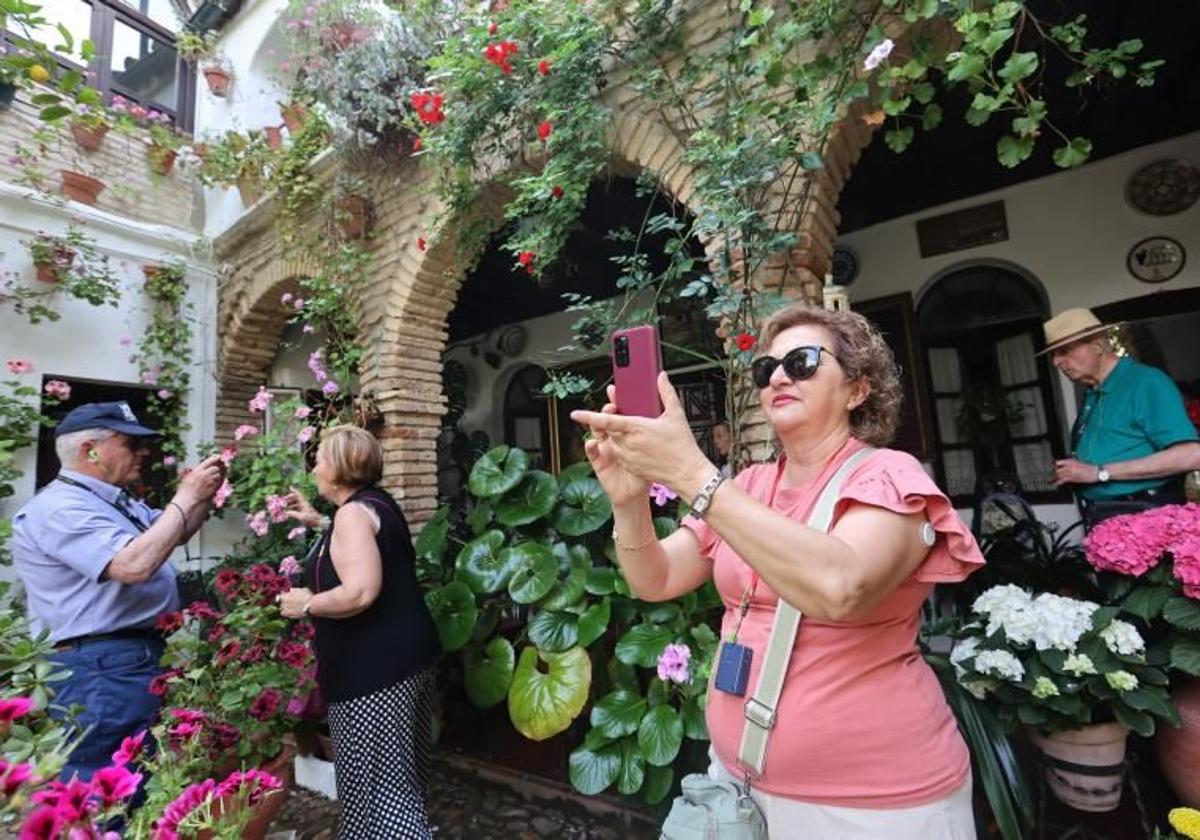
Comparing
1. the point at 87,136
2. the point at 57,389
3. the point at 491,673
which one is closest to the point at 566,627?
the point at 491,673

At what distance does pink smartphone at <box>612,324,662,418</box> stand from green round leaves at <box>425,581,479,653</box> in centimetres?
210

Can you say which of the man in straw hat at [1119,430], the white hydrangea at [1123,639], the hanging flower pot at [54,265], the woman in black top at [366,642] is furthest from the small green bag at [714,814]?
the hanging flower pot at [54,265]

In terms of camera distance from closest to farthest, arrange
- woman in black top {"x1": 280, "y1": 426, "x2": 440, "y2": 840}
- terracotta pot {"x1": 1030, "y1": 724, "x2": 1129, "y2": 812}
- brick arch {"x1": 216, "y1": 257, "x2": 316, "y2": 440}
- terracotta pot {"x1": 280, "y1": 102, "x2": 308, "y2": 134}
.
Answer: terracotta pot {"x1": 1030, "y1": 724, "x2": 1129, "y2": 812}, woman in black top {"x1": 280, "y1": 426, "x2": 440, "y2": 840}, terracotta pot {"x1": 280, "y1": 102, "x2": 308, "y2": 134}, brick arch {"x1": 216, "y1": 257, "x2": 316, "y2": 440}

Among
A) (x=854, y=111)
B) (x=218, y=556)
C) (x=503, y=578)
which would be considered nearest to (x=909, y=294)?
(x=854, y=111)

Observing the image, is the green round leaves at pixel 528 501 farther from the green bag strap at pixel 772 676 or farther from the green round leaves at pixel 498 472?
the green bag strap at pixel 772 676

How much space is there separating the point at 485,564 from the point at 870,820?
84.9 inches

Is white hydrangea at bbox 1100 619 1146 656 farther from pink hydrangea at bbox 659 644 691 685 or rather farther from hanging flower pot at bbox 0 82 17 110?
hanging flower pot at bbox 0 82 17 110

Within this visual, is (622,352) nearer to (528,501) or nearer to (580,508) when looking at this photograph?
(580,508)

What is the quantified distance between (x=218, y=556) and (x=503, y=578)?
3.44 m

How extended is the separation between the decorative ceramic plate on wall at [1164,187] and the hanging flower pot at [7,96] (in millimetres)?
7919

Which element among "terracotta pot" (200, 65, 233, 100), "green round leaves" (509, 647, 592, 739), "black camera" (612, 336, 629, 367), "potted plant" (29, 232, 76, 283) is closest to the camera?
"black camera" (612, 336, 629, 367)

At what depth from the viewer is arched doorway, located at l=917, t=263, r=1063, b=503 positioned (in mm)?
4660

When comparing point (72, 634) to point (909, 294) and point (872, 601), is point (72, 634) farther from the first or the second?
point (909, 294)

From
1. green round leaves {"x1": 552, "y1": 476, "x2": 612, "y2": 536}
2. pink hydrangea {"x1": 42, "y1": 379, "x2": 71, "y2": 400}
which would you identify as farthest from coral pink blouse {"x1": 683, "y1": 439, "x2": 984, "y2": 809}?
pink hydrangea {"x1": 42, "y1": 379, "x2": 71, "y2": 400}
